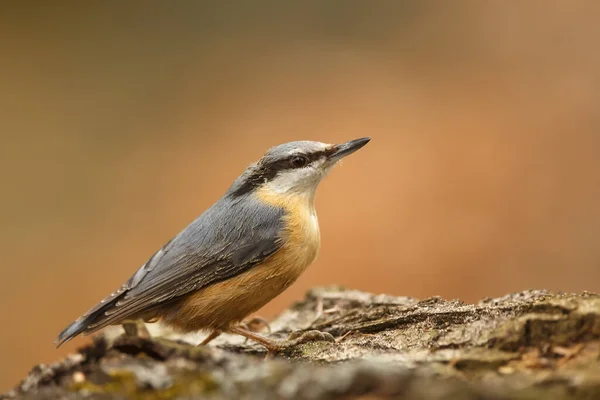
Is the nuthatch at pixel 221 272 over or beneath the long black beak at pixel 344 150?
beneath

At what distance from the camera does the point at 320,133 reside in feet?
21.3

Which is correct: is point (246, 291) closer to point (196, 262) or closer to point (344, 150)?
point (196, 262)

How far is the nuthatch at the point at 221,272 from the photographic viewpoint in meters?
2.88

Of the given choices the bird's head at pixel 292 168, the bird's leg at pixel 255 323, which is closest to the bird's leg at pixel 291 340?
the bird's leg at pixel 255 323

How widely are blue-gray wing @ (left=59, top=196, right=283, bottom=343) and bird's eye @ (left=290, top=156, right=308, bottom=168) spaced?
320 mm

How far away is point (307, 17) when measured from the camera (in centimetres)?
766

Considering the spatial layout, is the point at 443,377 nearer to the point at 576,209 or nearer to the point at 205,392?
the point at 205,392

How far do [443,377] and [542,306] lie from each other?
399 mm

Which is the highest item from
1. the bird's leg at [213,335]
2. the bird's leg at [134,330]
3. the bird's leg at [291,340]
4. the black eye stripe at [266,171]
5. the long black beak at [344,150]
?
the long black beak at [344,150]

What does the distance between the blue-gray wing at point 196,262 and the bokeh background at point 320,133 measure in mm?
2244

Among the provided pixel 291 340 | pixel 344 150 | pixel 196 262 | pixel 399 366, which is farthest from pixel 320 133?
pixel 399 366

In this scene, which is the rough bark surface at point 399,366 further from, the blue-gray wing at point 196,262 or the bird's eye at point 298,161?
the bird's eye at point 298,161

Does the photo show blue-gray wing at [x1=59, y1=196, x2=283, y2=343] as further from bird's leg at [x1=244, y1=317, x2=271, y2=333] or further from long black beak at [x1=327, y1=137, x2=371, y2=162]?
bird's leg at [x1=244, y1=317, x2=271, y2=333]

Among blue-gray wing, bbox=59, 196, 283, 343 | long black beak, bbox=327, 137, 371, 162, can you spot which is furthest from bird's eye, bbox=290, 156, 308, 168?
blue-gray wing, bbox=59, 196, 283, 343
